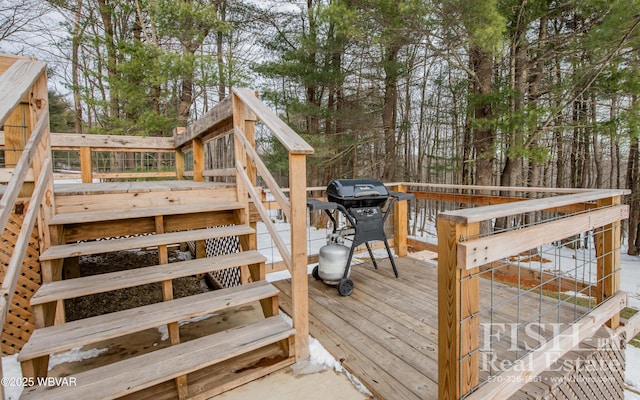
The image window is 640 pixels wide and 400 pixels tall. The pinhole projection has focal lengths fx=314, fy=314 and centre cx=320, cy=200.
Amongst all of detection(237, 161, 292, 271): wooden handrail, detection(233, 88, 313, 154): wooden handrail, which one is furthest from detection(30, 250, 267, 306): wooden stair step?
detection(233, 88, 313, 154): wooden handrail

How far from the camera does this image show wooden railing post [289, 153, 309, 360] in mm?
1781

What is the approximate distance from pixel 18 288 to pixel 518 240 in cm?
297

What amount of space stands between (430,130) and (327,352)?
12.6 m

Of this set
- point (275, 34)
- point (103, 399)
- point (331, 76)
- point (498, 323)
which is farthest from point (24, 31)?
point (498, 323)

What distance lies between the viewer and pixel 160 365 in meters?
1.54

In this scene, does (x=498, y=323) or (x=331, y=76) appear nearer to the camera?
(x=498, y=323)

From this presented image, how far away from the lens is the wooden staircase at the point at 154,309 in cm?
146

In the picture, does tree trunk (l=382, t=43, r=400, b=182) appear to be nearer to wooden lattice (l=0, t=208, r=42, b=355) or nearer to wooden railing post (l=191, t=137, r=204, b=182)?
wooden railing post (l=191, t=137, r=204, b=182)

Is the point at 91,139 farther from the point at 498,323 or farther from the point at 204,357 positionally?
the point at 498,323

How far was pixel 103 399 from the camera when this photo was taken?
1.34 m

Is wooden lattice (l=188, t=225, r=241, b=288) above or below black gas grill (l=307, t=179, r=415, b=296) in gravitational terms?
below

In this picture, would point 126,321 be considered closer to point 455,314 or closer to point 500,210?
point 455,314

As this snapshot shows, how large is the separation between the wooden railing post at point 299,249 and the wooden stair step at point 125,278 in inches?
16.4

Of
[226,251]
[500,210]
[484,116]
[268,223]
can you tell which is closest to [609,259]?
[500,210]
